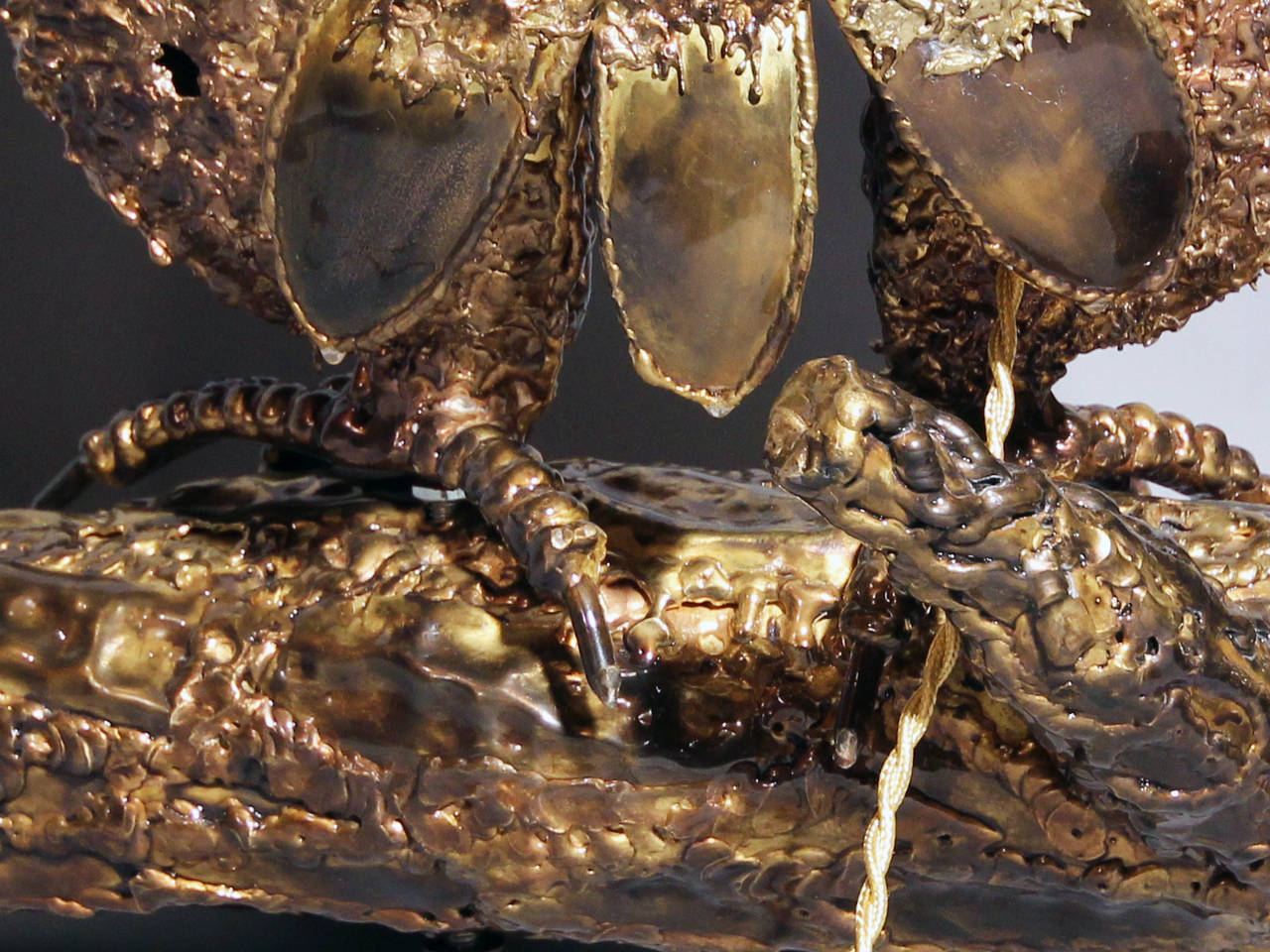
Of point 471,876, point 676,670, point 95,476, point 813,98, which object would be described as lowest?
point 471,876

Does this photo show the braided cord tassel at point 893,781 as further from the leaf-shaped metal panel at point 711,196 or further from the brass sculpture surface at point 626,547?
the leaf-shaped metal panel at point 711,196

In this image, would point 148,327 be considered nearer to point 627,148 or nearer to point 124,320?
point 124,320

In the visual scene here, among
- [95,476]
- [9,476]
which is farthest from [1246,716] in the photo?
[9,476]

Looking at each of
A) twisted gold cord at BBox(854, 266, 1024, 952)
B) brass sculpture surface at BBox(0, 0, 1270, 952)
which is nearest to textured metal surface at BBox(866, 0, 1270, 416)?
brass sculpture surface at BBox(0, 0, 1270, 952)

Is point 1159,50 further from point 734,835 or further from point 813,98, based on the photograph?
point 734,835

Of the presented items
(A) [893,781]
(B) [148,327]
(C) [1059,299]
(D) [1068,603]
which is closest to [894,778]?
(A) [893,781]
